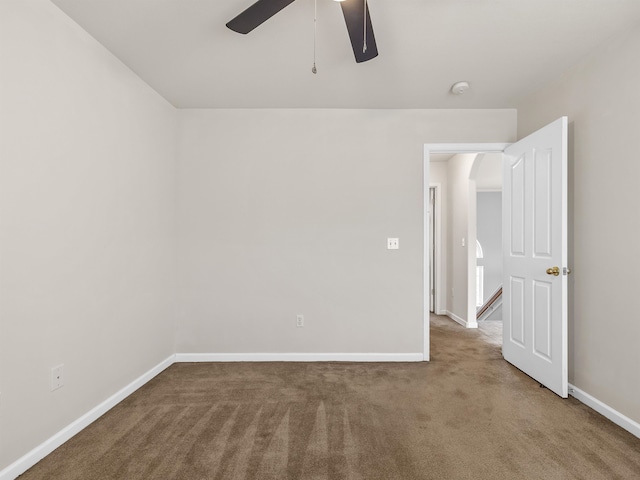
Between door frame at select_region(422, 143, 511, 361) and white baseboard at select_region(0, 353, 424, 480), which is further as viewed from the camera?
door frame at select_region(422, 143, 511, 361)

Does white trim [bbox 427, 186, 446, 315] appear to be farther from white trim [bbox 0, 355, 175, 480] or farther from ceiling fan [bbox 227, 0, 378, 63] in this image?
white trim [bbox 0, 355, 175, 480]

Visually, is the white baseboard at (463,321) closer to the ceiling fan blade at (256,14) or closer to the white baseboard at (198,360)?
the white baseboard at (198,360)

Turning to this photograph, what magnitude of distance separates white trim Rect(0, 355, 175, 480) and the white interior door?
10.0ft

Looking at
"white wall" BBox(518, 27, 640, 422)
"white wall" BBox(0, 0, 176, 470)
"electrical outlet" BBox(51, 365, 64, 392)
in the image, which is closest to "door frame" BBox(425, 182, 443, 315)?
"white wall" BBox(518, 27, 640, 422)

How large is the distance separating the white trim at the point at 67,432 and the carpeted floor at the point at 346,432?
4cm

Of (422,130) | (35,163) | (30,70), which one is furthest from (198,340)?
(422,130)

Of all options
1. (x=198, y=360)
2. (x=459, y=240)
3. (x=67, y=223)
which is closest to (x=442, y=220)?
(x=459, y=240)

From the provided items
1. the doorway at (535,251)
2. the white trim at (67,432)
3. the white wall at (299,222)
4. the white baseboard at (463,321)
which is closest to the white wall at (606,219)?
the doorway at (535,251)

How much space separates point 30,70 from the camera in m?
1.76

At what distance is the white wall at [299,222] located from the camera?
337 centimetres

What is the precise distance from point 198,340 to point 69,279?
1548 mm

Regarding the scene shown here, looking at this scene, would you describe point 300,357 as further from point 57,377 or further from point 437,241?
point 437,241

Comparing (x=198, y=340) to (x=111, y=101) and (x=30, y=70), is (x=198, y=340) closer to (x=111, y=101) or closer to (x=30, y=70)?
(x=111, y=101)

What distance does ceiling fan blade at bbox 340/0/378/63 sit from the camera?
1571 mm
